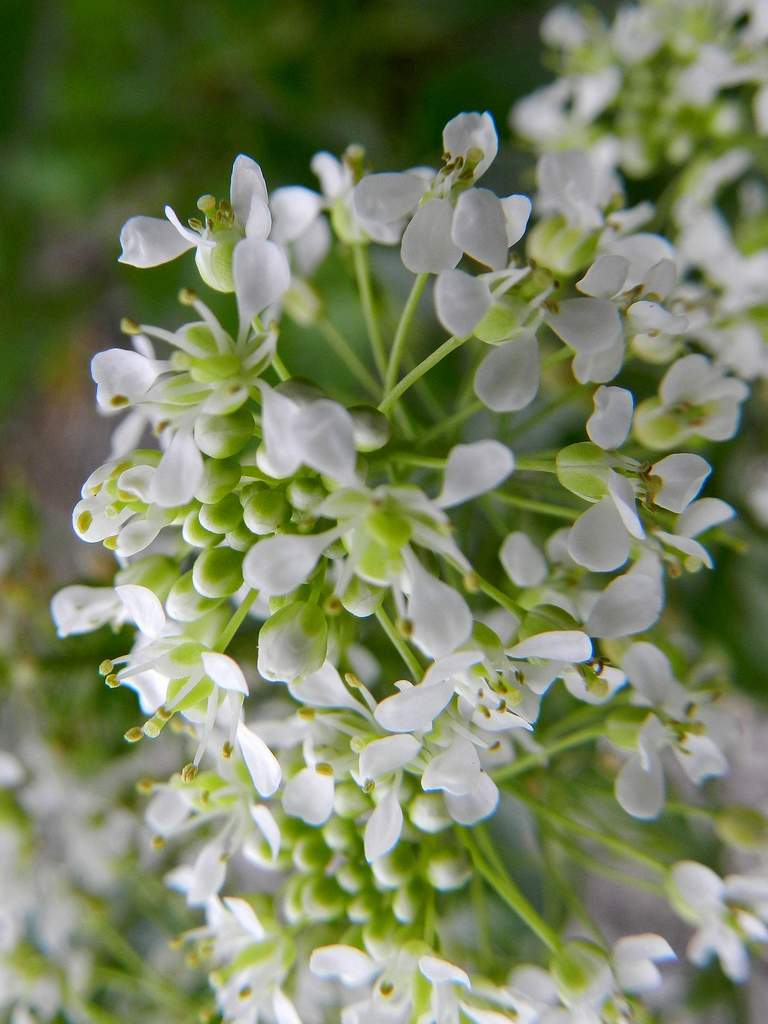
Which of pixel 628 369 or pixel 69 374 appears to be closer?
pixel 628 369

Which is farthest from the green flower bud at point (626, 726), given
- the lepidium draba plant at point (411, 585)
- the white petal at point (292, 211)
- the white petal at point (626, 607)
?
the white petal at point (292, 211)

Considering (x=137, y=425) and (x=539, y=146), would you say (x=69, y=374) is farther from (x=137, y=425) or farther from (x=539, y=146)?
(x=137, y=425)

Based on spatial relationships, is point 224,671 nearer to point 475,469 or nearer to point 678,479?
point 475,469

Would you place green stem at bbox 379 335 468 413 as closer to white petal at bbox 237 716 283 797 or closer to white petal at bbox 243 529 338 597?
white petal at bbox 243 529 338 597

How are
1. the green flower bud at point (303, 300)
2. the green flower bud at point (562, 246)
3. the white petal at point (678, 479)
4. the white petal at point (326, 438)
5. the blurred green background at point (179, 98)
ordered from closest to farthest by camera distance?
1. the white petal at point (326, 438)
2. the white petal at point (678, 479)
3. the green flower bud at point (562, 246)
4. the green flower bud at point (303, 300)
5. the blurred green background at point (179, 98)

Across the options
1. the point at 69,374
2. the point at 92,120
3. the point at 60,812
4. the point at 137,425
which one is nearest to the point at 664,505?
the point at 137,425

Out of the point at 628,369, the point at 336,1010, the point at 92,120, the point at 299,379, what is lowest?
the point at 336,1010

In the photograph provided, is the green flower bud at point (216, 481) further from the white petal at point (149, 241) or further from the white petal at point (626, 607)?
the white petal at point (626, 607)
